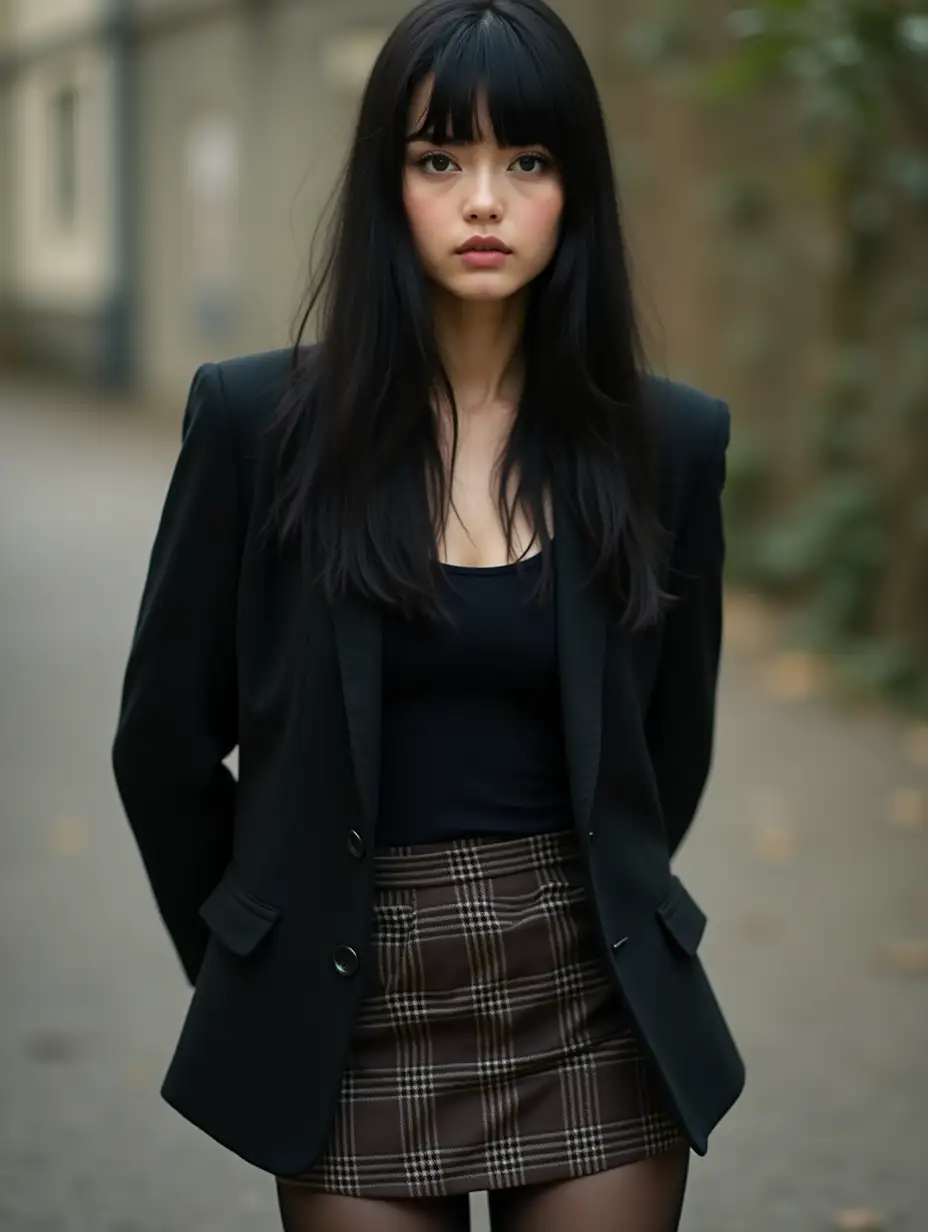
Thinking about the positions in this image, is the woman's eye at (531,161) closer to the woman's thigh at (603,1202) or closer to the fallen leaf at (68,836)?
the woman's thigh at (603,1202)

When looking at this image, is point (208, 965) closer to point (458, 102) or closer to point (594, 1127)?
point (594, 1127)

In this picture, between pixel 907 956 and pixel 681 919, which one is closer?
pixel 681 919

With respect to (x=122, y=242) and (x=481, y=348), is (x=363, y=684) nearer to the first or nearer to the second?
(x=481, y=348)

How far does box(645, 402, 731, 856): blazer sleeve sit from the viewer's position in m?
2.68

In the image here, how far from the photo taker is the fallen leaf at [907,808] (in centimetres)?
733

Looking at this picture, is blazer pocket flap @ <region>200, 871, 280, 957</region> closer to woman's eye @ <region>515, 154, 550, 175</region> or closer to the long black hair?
the long black hair

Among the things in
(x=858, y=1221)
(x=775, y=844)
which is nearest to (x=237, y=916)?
(x=858, y=1221)

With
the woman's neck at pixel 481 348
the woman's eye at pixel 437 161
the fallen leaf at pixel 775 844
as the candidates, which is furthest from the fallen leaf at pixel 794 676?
the woman's eye at pixel 437 161

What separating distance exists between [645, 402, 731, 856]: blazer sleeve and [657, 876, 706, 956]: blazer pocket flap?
20cm

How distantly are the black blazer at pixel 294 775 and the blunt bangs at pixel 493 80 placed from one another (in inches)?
14.9

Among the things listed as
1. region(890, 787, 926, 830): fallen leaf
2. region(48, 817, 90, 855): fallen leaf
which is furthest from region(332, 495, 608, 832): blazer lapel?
region(890, 787, 926, 830): fallen leaf

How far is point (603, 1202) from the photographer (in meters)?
2.38

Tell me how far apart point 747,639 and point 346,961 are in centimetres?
823

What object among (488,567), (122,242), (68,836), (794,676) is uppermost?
(488,567)
